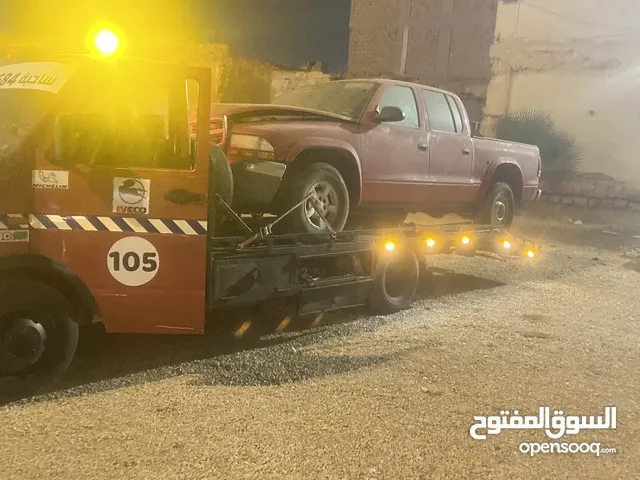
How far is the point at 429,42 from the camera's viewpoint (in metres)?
22.3

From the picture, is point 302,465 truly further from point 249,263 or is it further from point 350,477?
point 249,263

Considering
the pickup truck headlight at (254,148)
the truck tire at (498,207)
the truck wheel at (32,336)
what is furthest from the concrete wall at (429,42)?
the truck wheel at (32,336)

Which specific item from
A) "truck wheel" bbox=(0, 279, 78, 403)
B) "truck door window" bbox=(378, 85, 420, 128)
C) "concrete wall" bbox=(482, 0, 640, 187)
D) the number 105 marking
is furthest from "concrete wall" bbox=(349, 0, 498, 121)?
"truck wheel" bbox=(0, 279, 78, 403)

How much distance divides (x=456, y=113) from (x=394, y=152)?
1.55 m

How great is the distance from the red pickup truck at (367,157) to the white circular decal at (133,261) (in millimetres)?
1108

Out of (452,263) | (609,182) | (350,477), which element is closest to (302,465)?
(350,477)

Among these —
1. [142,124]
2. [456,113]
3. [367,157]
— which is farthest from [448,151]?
[142,124]

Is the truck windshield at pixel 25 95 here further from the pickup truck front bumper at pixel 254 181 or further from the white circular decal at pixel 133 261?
the pickup truck front bumper at pixel 254 181

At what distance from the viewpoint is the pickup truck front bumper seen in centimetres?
497

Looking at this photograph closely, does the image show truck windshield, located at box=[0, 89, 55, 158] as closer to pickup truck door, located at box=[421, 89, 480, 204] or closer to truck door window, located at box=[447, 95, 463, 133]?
pickup truck door, located at box=[421, 89, 480, 204]

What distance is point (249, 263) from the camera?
4.67 metres

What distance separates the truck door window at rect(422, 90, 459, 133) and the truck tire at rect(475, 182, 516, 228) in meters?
1.20

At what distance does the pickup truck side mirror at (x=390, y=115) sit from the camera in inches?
234

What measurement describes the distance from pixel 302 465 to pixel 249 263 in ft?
5.97
